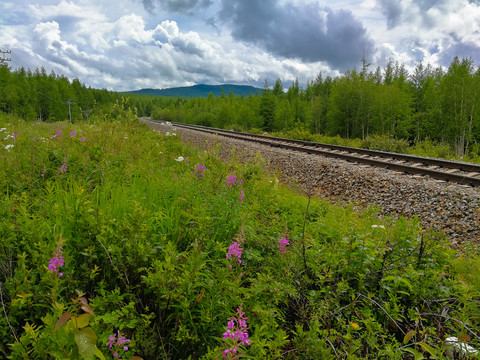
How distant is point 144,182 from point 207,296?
2.49 m

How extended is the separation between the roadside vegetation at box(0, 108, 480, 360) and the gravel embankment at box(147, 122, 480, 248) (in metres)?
2.73

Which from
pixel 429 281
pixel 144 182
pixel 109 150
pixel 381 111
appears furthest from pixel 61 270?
pixel 381 111

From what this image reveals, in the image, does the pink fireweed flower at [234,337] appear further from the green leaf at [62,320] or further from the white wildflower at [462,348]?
the white wildflower at [462,348]

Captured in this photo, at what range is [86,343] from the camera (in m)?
0.94

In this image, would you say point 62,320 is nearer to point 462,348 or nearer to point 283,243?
point 283,243

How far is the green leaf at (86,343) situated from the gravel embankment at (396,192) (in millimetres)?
4698

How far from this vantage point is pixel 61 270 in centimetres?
175

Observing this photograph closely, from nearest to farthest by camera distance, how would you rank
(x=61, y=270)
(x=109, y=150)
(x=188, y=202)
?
1. (x=61, y=270)
2. (x=188, y=202)
3. (x=109, y=150)

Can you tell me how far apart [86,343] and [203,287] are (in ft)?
3.37

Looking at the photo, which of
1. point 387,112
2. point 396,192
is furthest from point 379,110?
point 396,192

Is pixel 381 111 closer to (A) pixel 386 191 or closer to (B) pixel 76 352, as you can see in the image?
(A) pixel 386 191

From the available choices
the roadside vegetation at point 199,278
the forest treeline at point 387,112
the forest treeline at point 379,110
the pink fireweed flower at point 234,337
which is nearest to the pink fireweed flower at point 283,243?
the roadside vegetation at point 199,278

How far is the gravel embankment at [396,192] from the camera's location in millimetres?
5648

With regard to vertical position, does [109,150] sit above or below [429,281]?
above
